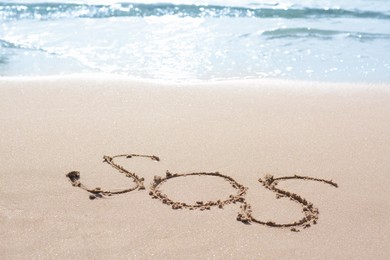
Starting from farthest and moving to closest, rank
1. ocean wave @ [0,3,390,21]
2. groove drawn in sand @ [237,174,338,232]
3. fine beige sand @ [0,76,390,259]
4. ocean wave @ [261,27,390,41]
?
1. ocean wave @ [0,3,390,21]
2. ocean wave @ [261,27,390,41]
3. groove drawn in sand @ [237,174,338,232]
4. fine beige sand @ [0,76,390,259]

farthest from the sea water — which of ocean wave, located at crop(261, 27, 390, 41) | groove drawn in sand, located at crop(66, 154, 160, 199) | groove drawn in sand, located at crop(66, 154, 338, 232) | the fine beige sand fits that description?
groove drawn in sand, located at crop(66, 154, 338, 232)

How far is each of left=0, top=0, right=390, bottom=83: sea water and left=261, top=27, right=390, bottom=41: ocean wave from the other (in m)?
0.02

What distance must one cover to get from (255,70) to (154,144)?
104 inches

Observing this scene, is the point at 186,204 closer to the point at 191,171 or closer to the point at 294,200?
the point at 191,171

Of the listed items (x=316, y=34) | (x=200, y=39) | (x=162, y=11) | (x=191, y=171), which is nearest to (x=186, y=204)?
(x=191, y=171)

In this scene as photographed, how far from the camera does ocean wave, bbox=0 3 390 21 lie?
10102mm

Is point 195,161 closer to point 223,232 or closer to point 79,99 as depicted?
point 223,232

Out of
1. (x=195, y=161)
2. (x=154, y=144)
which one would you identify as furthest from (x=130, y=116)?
(x=195, y=161)

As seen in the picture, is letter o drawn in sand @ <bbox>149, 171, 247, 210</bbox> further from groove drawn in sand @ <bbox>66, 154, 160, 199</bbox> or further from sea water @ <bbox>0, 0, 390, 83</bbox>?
sea water @ <bbox>0, 0, 390, 83</bbox>

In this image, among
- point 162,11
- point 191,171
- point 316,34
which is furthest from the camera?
point 162,11

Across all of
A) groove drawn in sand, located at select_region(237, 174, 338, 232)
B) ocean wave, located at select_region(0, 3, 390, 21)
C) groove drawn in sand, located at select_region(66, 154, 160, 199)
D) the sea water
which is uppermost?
ocean wave, located at select_region(0, 3, 390, 21)

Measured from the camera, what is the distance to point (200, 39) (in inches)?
312

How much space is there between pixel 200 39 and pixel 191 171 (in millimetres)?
4621

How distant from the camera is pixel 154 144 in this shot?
3998 mm
